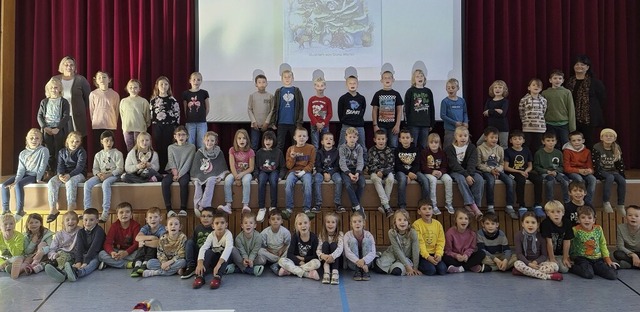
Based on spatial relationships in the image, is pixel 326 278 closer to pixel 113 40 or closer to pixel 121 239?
pixel 121 239

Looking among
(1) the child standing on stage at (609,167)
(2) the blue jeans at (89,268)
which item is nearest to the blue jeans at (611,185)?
(1) the child standing on stage at (609,167)

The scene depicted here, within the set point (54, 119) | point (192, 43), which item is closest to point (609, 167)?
point (192, 43)

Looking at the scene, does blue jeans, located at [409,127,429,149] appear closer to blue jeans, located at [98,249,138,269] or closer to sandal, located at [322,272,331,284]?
sandal, located at [322,272,331,284]

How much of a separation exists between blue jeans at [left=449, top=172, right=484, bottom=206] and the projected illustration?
2121 millimetres

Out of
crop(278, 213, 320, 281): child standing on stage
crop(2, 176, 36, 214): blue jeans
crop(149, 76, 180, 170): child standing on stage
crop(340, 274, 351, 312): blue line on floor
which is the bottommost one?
crop(340, 274, 351, 312): blue line on floor

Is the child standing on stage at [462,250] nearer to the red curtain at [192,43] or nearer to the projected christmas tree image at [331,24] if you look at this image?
the red curtain at [192,43]

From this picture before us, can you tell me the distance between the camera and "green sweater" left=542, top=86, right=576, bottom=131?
6.29 m

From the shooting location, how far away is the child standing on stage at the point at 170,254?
4.62 meters

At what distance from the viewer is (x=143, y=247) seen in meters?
4.89

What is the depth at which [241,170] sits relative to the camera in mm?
5656

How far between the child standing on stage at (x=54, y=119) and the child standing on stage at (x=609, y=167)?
224 inches

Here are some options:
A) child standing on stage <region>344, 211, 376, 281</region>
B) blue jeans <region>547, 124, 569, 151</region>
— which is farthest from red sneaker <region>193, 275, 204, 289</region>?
blue jeans <region>547, 124, 569, 151</region>

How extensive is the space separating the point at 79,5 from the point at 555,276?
249 inches

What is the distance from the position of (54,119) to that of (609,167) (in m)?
5.92
